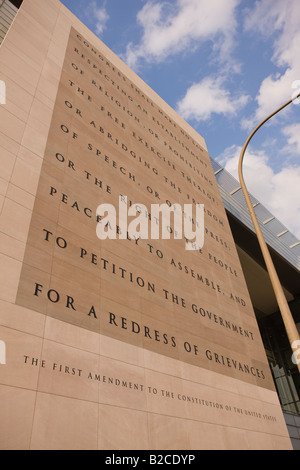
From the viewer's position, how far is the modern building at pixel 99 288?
279 inches

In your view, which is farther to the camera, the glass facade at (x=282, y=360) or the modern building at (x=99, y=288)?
the glass facade at (x=282, y=360)

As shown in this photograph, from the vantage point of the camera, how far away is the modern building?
7.09m

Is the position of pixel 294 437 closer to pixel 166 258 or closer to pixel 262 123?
pixel 166 258

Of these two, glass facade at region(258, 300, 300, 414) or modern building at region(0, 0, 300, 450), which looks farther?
glass facade at region(258, 300, 300, 414)

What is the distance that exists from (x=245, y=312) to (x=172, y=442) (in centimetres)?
735

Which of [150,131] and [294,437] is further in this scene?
[294,437]

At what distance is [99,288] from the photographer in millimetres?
9234

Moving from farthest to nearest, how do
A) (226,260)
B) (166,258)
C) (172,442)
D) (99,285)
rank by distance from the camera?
(226,260) < (166,258) < (99,285) < (172,442)

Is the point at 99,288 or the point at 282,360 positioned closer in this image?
the point at 99,288

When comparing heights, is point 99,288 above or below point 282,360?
below
